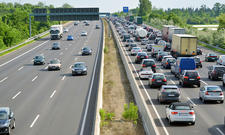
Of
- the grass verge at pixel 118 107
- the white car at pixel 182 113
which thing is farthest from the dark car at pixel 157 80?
the white car at pixel 182 113

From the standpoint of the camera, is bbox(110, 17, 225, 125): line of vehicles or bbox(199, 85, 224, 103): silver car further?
bbox(199, 85, 224, 103): silver car

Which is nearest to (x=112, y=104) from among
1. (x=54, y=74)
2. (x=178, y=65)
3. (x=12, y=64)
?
(x=178, y=65)

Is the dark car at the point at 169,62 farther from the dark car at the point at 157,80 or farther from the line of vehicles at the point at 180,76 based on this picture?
the dark car at the point at 157,80

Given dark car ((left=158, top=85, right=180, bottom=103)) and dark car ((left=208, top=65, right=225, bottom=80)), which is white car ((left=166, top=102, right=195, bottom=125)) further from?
dark car ((left=208, top=65, right=225, bottom=80))

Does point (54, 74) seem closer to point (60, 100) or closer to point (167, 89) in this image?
point (60, 100)

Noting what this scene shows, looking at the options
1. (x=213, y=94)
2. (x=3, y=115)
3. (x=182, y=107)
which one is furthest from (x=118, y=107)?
(x=3, y=115)

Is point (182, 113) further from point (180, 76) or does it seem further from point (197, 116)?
point (180, 76)

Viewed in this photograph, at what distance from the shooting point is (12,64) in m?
55.0

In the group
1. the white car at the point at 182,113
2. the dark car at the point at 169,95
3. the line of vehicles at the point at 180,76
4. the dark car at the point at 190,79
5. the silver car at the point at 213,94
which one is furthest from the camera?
the dark car at the point at 190,79

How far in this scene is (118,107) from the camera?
27672mm

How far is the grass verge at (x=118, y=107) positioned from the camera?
21.6m

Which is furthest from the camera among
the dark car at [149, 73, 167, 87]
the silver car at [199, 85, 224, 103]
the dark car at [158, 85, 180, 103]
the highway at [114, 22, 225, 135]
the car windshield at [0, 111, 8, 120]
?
the dark car at [149, 73, 167, 87]

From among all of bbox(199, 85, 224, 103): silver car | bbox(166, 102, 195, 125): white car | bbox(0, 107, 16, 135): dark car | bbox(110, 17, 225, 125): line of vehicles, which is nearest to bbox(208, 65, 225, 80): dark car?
bbox(110, 17, 225, 125): line of vehicles

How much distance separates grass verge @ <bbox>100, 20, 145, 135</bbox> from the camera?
2165 centimetres
